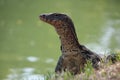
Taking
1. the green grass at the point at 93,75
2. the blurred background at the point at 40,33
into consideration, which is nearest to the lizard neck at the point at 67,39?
the green grass at the point at 93,75

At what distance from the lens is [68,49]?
5.27 meters

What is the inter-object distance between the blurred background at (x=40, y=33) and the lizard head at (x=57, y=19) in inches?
253

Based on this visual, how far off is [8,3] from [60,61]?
17.8 m

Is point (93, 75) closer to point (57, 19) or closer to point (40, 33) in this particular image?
point (57, 19)

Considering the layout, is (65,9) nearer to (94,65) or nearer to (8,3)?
(8,3)

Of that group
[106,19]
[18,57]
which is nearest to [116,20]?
[106,19]

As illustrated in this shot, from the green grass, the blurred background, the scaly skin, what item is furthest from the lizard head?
the blurred background

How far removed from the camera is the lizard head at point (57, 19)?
5.19 meters

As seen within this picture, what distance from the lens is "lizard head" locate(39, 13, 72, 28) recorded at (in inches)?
204

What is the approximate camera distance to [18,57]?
1559 centimetres

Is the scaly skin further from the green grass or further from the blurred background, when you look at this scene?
the blurred background

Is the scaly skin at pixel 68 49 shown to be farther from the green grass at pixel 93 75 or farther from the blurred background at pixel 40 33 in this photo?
the blurred background at pixel 40 33

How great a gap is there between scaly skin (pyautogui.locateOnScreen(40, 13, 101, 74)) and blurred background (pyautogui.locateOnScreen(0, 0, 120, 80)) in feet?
20.7

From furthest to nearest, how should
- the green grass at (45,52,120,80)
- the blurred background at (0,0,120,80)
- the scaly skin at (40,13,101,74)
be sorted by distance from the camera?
the blurred background at (0,0,120,80) < the scaly skin at (40,13,101,74) < the green grass at (45,52,120,80)
